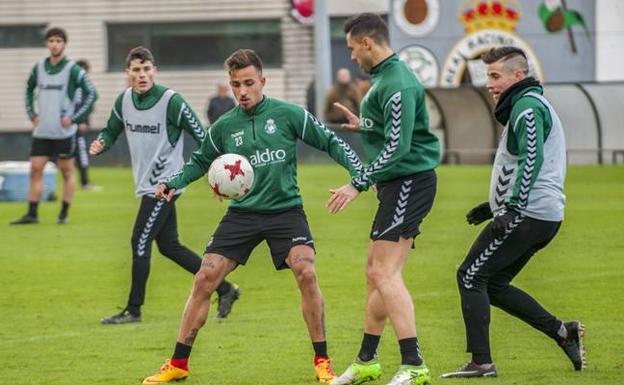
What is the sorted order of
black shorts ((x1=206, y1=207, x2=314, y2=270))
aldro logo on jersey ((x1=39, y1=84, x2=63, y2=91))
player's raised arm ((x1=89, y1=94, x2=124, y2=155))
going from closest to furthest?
1. black shorts ((x1=206, y1=207, x2=314, y2=270))
2. player's raised arm ((x1=89, y1=94, x2=124, y2=155))
3. aldro logo on jersey ((x1=39, y1=84, x2=63, y2=91))

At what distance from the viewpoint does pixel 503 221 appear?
9.09 m

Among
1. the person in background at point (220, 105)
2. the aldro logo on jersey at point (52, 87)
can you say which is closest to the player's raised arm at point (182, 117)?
the aldro logo on jersey at point (52, 87)

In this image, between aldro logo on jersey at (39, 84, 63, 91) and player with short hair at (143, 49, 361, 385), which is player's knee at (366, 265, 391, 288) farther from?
aldro logo on jersey at (39, 84, 63, 91)

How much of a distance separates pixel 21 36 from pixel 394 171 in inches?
1607

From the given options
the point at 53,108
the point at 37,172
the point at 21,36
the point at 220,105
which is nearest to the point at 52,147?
the point at 37,172

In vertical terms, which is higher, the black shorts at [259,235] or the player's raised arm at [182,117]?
the player's raised arm at [182,117]

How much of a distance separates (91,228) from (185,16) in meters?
27.3

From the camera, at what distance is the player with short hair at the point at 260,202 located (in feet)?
30.9

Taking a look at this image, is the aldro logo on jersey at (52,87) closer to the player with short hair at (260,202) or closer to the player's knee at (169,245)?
the player's knee at (169,245)

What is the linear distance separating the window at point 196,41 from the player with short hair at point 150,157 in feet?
112

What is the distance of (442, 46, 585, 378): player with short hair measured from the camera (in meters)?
9.05

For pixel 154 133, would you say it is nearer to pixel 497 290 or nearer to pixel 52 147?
pixel 497 290

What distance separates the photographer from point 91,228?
2042cm

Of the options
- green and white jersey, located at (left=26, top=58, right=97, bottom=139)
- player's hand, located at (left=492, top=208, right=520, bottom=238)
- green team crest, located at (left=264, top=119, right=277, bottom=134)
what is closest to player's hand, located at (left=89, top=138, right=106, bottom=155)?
green team crest, located at (left=264, top=119, right=277, bottom=134)
